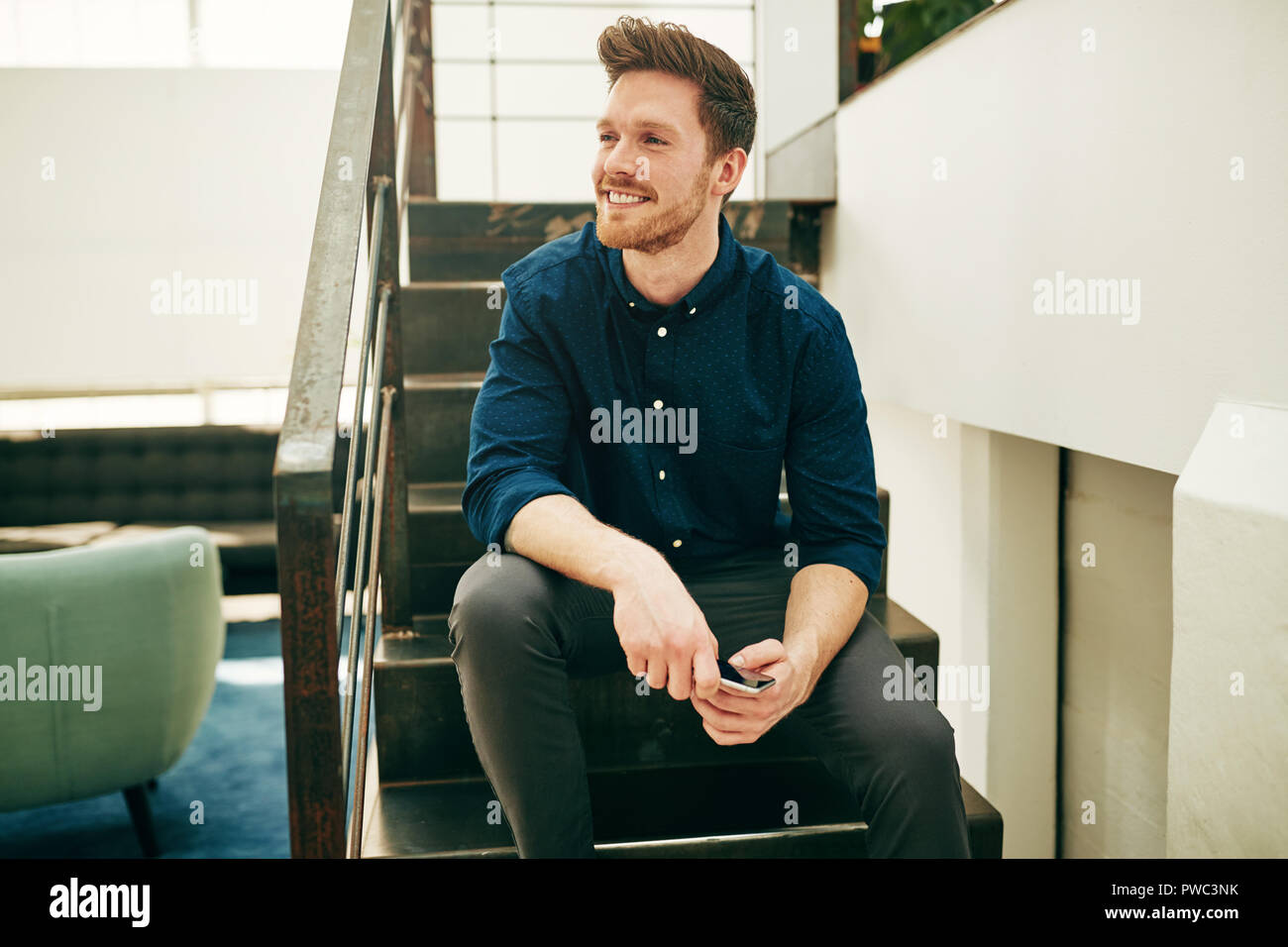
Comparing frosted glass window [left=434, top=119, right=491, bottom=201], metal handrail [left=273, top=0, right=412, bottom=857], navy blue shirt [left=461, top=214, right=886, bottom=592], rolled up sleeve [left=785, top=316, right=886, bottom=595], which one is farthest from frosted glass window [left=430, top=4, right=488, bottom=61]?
rolled up sleeve [left=785, top=316, right=886, bottom=595]

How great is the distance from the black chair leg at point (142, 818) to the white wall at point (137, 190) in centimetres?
371

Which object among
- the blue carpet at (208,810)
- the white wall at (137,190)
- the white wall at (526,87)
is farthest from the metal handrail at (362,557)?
the white wall at (137,190)

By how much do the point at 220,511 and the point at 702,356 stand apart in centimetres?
383

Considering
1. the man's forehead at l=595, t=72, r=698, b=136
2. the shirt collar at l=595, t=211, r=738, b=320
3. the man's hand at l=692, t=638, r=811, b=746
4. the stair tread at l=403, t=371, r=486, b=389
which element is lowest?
the man's hand at l=692, t=638, r=811, b=746

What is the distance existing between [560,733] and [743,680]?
25cm

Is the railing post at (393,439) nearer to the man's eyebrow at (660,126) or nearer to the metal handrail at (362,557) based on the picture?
the metal handrail at (362,557)

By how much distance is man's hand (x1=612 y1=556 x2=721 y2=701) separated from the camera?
3.45 ft

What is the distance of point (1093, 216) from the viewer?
4.74 ft

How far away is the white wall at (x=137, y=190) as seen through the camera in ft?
17.6

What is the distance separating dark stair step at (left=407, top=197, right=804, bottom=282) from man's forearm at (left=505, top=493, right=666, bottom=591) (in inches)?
55.2

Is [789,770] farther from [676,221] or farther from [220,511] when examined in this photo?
[220,511]

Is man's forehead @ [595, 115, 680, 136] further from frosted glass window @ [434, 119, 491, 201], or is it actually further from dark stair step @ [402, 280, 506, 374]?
frosted glass window @ [434, 119, 491, 201]

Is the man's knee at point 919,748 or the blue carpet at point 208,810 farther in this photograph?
the blue carpet at point 208,810

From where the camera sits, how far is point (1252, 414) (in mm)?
1151
